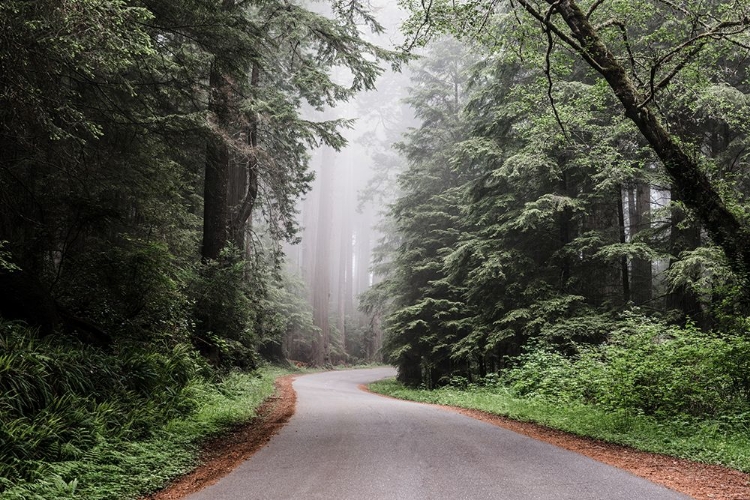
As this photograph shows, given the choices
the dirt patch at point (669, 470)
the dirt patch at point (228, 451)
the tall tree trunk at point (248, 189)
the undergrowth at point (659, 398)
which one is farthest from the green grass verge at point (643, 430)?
the tall tree trunk at point (248, 189)

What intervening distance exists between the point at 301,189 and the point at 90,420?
1090 cm

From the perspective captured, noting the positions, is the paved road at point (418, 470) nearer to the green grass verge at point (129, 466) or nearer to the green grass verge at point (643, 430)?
the green grass verge at point (129, 466)

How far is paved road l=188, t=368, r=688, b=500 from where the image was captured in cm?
420

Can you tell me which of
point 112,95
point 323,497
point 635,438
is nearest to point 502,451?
point 635,438

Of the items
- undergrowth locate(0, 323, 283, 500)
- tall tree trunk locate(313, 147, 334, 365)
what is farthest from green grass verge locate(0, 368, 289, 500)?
tall tree trunk locate(313, 147, 334, 365)

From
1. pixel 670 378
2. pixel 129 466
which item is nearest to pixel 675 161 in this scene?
pixel 670 378

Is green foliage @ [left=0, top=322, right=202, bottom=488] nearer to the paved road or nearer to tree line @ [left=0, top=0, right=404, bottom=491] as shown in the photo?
tree line @ [left=0, top=0, right=404, bottom=491]

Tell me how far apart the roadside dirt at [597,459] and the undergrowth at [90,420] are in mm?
239

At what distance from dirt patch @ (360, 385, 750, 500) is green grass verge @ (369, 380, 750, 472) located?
0.65 ft

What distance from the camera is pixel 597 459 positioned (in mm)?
5625

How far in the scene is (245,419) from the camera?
8.19m

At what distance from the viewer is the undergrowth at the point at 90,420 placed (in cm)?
408

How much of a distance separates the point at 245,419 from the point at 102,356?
9.40 ft

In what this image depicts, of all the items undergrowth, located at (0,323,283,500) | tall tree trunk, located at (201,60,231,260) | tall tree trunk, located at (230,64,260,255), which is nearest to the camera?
undergrowth, located at (0,323,283,500)
